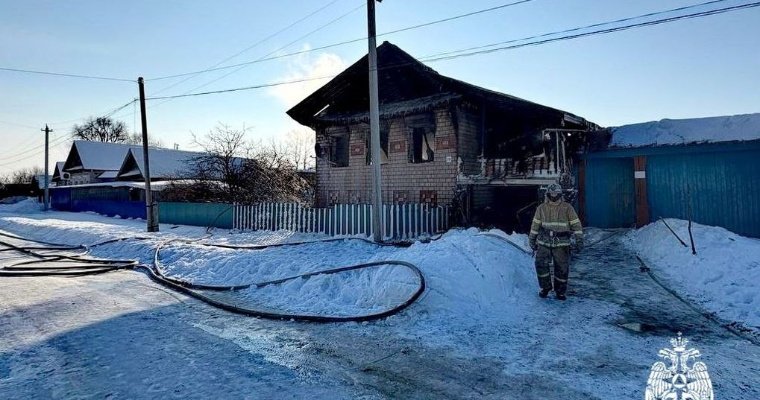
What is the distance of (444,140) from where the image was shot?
12891 mm

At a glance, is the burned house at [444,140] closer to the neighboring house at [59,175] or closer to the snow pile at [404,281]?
the snow pile at [404,281]

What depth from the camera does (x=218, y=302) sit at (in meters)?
6.07

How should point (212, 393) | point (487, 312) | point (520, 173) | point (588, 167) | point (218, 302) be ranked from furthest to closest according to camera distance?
point (588, 167), point (520, 173), point (218, 302), point (487, 312), point (212, 393)

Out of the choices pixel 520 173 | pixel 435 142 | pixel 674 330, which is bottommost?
pixel 674 330

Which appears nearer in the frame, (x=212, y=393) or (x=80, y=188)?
(x=212, y=393)

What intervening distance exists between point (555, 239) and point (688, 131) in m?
8.24

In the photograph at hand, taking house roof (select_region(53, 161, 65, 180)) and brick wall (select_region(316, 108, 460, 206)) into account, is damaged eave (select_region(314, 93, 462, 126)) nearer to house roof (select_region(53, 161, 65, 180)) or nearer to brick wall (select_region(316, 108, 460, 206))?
brick wall (select_region(316, 108, 460, 206))

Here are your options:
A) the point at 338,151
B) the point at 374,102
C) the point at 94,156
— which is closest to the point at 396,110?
the point at 338,151

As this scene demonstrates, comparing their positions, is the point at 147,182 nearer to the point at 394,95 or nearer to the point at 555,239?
the point at 394,95

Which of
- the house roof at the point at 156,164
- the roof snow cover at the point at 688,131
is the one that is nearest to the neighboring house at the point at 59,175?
the house roof at the point at 156,164

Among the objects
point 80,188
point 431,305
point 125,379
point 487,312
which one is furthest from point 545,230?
point 80,188

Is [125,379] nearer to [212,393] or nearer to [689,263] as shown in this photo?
[212,393]

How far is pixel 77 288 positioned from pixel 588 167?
13.7 metres

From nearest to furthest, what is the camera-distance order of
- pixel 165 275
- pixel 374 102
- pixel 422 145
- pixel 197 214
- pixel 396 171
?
1. pixel 165 275
2. pixel 374 102
3. pixel 396 171
4. pixel 422 145
5. pixel 197 214
